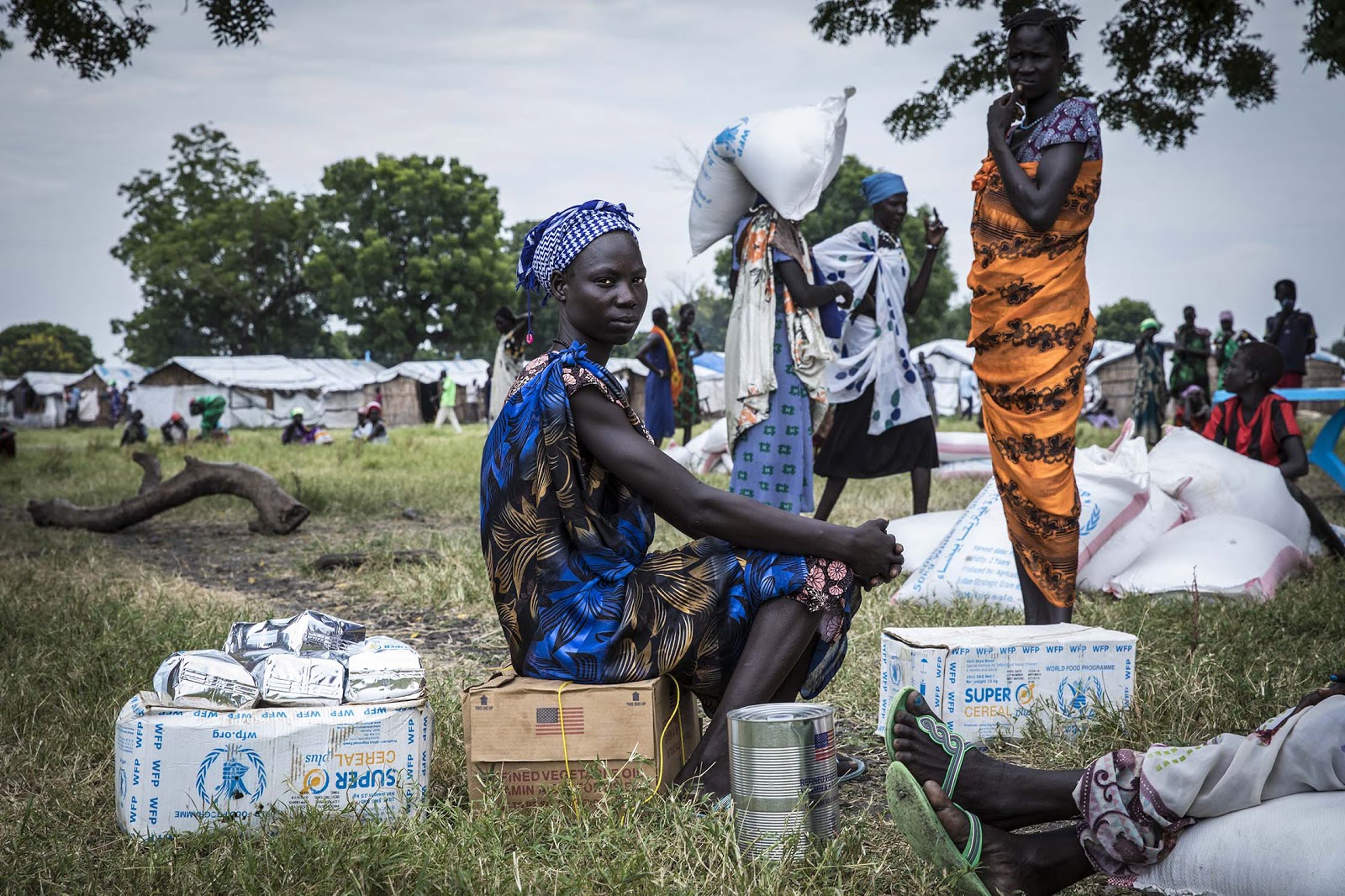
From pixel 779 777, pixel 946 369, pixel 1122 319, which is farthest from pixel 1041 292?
pixel 1122 319

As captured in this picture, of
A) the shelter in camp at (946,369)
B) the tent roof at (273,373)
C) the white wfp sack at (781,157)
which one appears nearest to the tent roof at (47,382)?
the tent roof at (273,373)

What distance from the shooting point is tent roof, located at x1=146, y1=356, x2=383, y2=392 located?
33812 millimetres

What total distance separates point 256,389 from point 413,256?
7987 millimetres

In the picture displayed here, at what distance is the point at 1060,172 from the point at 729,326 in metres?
2.24

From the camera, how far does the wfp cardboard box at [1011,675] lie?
265cm

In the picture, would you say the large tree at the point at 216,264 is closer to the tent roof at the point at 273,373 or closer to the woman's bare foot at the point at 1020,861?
the tent roof at the point at 273,373

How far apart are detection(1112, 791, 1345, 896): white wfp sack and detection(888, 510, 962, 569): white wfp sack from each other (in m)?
3.01

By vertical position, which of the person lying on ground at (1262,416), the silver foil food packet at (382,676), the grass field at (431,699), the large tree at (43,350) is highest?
the large tree at (43,350)

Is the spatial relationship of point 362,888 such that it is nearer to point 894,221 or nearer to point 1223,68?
Answer: point 894,221

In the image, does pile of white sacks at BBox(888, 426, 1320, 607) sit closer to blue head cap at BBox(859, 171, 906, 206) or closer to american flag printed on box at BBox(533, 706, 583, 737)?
blue head cap at BBox(859, 171, 906, 206)

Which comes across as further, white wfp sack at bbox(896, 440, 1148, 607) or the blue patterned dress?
white wfp sack at bbox(896, 440, 1148, 607)

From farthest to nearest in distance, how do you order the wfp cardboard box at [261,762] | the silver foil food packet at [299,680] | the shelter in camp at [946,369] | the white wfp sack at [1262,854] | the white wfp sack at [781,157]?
the shelter in camp at [946,369] < the white wfp sack at [781,157] < the silver foil food packet at [299,680] < the wfp cardboard box at [261,762] < the white wfp sack at [1262,854]

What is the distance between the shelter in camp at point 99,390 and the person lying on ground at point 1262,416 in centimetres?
3643

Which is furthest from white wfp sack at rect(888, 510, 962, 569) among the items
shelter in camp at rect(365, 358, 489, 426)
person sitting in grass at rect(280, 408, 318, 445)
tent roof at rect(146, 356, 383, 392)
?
tent roof at rect(146, 356, 383, 392)
